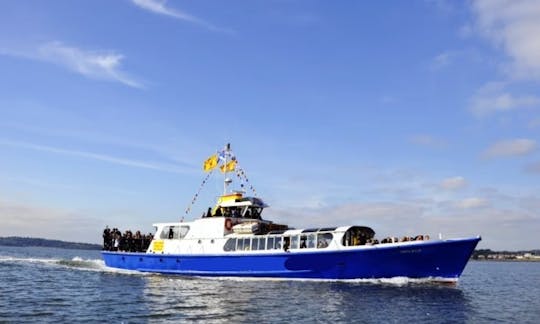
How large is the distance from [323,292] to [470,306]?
8.14m

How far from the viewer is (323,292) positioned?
30.9 m

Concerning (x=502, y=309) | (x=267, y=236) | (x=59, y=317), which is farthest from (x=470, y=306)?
(x=59, y=317)

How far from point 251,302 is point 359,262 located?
10.4m

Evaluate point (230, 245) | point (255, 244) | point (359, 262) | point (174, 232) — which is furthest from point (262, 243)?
point (174, 232)

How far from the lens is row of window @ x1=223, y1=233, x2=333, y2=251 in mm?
36062

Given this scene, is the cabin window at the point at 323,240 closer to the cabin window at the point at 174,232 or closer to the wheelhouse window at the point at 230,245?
the wheelhouse window at the point at 230,245

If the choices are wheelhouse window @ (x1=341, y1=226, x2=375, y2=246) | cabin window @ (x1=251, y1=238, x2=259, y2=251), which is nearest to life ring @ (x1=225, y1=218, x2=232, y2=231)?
cabin window @ (x1=251, y1=238, x2=259, y2=251)

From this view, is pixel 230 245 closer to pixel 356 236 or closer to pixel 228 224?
pixel 228 224

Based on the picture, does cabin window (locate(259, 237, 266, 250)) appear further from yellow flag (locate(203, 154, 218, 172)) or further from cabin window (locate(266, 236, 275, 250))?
yellow flag (locate(203, 154, 218, 172))

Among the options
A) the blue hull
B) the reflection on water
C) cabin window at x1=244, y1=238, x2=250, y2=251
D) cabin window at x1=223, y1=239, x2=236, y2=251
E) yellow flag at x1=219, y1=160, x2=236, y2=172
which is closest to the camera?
the reflection on water

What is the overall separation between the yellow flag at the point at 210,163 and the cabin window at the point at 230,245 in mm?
9397

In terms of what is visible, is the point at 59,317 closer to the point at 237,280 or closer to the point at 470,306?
the point at 237,280

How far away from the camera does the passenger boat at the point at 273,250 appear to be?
111 feet

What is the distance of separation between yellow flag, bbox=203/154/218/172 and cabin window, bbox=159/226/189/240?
245 inches
